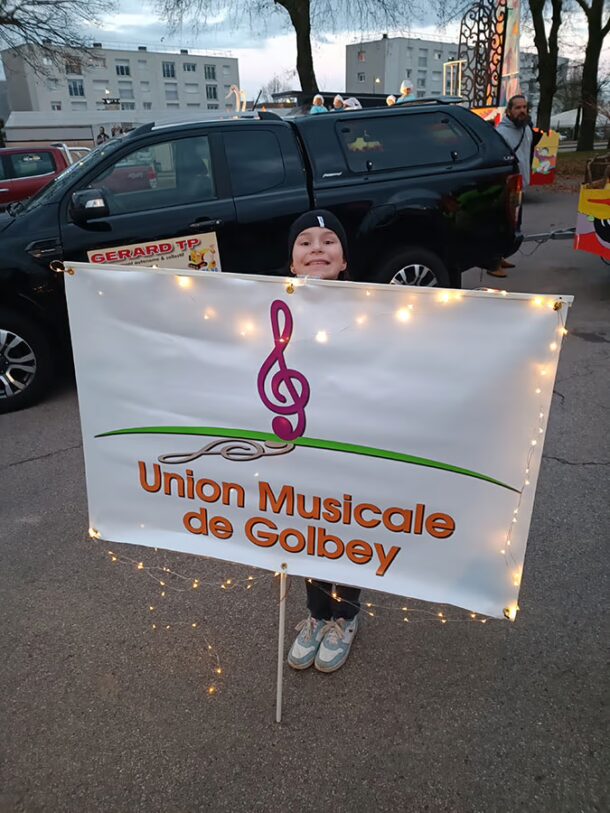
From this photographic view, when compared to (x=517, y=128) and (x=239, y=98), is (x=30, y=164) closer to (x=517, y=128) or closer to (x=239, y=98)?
(x=239, y=98)

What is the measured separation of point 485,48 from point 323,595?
1785cm

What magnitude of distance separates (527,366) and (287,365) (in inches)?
25.4

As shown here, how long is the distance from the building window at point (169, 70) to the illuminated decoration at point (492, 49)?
87961 millimetres

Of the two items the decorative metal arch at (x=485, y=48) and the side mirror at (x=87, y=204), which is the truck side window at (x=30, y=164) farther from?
→ the decorative metal arch at (x=485, y=48)

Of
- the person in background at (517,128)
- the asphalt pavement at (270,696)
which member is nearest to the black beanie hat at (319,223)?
the asphalt pavement at (270,696)

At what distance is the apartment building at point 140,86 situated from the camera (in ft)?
270

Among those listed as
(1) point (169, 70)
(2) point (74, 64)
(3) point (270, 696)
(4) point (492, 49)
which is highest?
(1) point (169, 70)

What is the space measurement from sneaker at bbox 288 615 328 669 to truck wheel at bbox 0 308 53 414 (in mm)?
3219

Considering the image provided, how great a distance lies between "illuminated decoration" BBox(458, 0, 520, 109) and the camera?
51.2ft

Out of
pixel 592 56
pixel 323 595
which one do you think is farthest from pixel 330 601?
pixel 592 56

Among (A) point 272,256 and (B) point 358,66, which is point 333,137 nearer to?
(A) point 272,256

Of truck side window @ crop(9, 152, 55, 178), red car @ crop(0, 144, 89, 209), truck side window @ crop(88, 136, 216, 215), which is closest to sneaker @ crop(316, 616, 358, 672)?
truck side window @ crop(88, 136, 216, 215)

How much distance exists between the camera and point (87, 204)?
14.0 feet

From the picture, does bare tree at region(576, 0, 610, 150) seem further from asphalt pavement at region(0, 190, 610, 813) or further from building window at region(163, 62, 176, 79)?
building window at region(163, 62, 176, 79)
